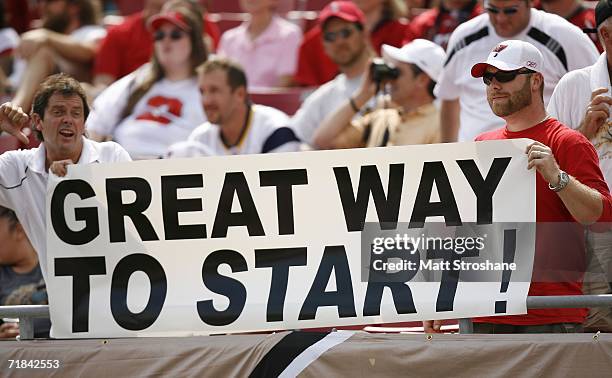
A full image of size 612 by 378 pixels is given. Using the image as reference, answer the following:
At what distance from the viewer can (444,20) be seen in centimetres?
853

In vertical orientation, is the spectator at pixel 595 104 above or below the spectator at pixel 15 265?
above

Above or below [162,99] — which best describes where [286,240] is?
below

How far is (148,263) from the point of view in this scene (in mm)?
5121

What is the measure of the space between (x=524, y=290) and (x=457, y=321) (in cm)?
52

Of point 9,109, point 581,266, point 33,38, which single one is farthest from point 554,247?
point 33,38

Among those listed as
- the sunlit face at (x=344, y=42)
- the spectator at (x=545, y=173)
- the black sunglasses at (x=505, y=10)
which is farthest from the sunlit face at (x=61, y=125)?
the sunlit face at (x=344, y=42)

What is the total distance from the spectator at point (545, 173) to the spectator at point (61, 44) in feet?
18.7

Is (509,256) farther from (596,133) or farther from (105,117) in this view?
(105,117)

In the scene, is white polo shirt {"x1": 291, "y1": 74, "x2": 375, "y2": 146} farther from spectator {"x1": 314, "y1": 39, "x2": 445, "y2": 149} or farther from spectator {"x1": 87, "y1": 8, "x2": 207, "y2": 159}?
spectator {"x1": 87, "y1": 8, "x2": 207, "y2": 159}

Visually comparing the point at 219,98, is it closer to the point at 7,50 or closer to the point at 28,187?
the point at 28,187

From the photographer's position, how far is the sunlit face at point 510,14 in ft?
22.0

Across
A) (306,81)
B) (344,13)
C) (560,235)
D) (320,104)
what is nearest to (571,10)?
(344,13)

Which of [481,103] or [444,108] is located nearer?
[481,103]

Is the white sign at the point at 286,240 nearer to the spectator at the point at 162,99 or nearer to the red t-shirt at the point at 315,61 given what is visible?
the spectator at the point at 162,99
